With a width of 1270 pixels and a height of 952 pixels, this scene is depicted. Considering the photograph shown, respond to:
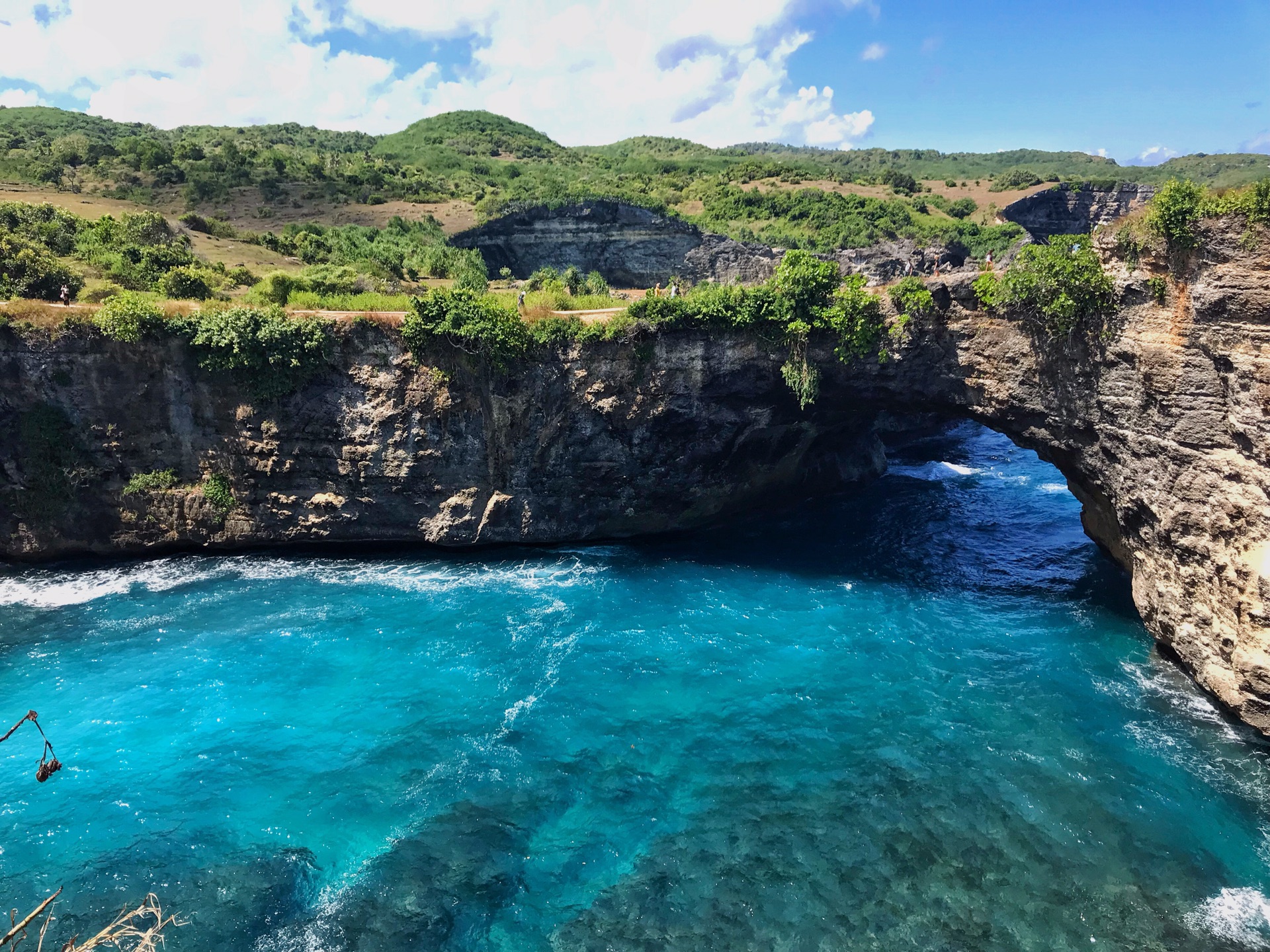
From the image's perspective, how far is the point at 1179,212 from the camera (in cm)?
2089

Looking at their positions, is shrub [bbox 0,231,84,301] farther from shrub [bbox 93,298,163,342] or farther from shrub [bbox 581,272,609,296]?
shrub [bbox 581,272,609,296]

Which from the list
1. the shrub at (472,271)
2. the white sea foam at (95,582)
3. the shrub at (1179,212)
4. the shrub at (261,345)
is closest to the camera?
the shrub at (1179,212)

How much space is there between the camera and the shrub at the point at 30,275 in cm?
3200

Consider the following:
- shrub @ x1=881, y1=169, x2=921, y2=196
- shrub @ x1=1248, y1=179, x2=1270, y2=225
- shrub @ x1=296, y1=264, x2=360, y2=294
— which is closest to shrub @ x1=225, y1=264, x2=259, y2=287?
shrub @ x1=296, y1=264, x2=360, y2=294

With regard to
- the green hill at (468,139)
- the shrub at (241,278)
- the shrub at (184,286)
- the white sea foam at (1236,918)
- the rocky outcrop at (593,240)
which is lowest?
the white sea foam at (1236,918)

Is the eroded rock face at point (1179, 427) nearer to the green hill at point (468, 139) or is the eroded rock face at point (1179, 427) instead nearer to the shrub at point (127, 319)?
the shrub at point (127, 319)

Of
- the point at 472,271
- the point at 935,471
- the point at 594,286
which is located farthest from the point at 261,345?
the point at 935,471

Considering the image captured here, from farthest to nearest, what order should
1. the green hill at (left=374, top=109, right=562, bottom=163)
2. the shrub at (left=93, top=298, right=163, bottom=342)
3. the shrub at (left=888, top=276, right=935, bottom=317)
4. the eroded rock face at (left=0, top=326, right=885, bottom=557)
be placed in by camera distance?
the green hill at (left=374, top=109, right=562, bottom=163), the eroded rock face at (left=0, top=326, right=885, bottom=557), the shrub at (left=93, top=298, right=163, bottom=342), the shrub at (left=888, top=276, right=935, bottom=317)

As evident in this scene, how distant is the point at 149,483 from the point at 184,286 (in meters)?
11.2

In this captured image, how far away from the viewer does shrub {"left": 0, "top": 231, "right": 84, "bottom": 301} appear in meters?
32.0

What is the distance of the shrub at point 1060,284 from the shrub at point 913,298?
277cm

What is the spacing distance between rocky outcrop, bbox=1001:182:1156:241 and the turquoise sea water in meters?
82.9

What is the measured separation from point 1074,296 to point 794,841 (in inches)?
800

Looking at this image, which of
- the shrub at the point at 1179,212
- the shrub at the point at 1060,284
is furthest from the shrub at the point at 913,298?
the shrub at the point at 1179,212
